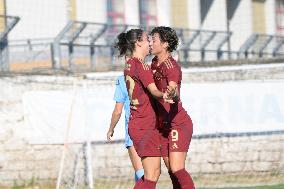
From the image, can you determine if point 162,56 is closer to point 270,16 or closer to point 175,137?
point 175,137

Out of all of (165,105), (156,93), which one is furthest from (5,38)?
(156,93)

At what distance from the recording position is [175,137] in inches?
425

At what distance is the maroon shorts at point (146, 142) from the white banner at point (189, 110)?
6905 millimetres

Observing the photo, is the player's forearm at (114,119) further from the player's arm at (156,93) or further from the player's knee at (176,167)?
the player's arm at (156,93)

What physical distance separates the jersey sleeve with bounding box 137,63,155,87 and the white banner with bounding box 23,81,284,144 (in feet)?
23.2

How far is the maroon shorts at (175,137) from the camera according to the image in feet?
35.4

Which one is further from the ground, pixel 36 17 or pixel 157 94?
pixel 157 94

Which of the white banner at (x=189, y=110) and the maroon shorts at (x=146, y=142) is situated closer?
the maroon shorts at (x=146, y=142)

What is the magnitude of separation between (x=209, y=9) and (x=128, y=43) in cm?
2444

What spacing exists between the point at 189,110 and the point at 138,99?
23.0 feet

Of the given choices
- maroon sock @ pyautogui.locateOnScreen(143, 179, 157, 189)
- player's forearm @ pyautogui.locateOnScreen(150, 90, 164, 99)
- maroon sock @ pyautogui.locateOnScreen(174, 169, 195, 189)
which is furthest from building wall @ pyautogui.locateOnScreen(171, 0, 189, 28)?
player's forearm @ pyautogui.locateOnScreen(150, 90, 164, 99)

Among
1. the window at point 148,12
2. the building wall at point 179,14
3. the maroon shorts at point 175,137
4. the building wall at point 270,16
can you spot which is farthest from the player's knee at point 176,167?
the building wall at point 270,16

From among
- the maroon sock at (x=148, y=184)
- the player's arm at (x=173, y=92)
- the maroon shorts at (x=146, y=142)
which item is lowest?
the maroon sock at (x=148, y=184)

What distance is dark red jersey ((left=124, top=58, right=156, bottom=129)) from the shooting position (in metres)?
10.7
